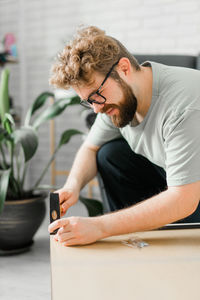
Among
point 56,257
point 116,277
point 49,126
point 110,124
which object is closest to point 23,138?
point 110,124

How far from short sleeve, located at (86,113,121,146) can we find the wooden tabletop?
1.63 ft

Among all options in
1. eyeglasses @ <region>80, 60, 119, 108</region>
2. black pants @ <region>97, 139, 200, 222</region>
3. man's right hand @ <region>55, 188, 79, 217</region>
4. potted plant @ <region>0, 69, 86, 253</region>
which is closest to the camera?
eyeglasses @ <region>80, 60, 119, 108</region>

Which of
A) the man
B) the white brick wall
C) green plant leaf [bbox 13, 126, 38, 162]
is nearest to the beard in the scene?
the man

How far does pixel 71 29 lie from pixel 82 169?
1.84 meters

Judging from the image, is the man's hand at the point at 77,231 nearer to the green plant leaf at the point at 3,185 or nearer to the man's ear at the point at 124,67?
the man's ear at the point at 124,67

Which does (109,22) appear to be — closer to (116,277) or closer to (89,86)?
(89,86)

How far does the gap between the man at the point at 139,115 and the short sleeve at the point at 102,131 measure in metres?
0.10

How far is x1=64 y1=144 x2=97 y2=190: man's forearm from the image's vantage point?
1312 mm

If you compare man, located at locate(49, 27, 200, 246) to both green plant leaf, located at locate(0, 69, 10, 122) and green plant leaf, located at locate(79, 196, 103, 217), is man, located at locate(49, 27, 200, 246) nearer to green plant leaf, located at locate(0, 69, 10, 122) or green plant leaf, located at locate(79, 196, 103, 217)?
green plant leaf, located at locate(79, 196, 103, 217)

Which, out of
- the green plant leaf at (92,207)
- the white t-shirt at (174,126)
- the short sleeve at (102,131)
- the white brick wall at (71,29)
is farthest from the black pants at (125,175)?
the white brick wall at (71,29)

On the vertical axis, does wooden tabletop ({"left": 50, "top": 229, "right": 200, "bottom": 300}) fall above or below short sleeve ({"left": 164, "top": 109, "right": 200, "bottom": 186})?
below

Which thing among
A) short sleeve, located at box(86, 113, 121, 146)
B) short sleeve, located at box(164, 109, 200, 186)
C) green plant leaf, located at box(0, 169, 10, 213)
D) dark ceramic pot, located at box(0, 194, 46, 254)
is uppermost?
short sleeve, located at box(164, 109, 200, 186)

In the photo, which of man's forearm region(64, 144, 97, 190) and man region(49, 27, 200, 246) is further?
man's forearm region(64, 144, 97, 190)

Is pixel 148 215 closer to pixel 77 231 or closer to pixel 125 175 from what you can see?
pixel 77 231
